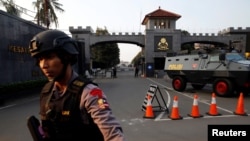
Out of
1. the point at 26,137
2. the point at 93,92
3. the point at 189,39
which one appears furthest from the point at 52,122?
the point at 189,39

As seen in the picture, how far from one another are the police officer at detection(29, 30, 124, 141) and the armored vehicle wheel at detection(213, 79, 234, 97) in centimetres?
1369

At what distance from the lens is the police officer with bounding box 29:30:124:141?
5.87 feet

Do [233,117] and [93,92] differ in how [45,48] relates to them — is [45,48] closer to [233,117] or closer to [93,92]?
[93,92]

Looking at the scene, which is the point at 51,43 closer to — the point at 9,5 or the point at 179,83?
the point at 179,83

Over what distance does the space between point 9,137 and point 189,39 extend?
1638 inches

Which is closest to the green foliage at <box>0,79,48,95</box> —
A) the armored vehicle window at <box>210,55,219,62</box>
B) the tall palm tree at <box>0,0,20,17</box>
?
the tall palm tree at <box>0,0,20,17</box>

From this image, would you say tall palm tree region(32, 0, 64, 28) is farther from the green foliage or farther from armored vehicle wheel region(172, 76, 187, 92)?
armored vehicle wheel region(172, 76, 187, 92)

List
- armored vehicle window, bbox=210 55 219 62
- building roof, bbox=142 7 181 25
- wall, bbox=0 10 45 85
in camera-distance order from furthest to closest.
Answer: building roof, bbox=142 7 181 25 < armored vehicle window, bbox=210 55 219 62 < wall, bbox=0 10 45 85

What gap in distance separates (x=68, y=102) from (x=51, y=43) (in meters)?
0.42

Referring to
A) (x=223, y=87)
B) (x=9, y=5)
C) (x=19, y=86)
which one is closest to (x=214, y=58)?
(x=223, y=87)

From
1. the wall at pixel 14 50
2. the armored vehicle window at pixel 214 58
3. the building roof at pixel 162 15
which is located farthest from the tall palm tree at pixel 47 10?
the building roof at pixel 162 15

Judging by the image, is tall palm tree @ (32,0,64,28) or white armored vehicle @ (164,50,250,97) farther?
tall palm tree @ (32,0,64,28)

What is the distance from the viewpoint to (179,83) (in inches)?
735

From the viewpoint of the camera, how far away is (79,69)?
72.4ft
